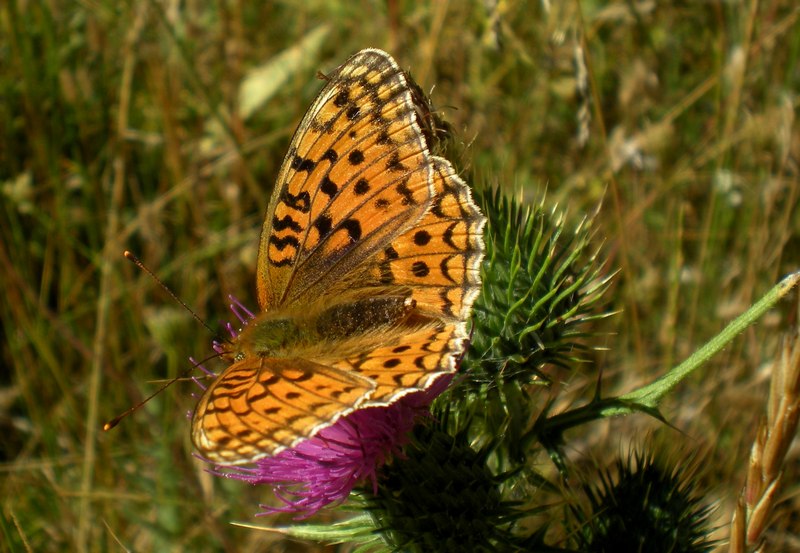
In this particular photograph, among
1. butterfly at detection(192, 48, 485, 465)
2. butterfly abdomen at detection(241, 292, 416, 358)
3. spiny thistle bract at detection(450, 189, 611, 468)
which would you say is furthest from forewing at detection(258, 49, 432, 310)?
spiny thistle bract at detection(450, 189, 611, 468)

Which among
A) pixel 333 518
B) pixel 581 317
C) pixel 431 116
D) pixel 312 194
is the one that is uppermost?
pixel 431 116

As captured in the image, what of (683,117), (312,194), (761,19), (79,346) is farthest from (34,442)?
(761,19)

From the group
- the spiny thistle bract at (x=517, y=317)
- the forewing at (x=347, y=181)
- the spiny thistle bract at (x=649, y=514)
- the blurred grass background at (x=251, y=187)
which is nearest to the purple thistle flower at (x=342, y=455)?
the spiny thistle bract at (x=517, y=317)

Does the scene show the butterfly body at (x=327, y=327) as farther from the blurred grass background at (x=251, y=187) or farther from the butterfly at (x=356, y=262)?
the blurred grass background at (x=251, y=187)

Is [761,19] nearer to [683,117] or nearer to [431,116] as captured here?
[683,117]

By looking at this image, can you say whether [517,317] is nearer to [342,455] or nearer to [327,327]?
[327,327]

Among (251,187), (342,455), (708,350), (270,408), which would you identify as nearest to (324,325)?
(342,455)

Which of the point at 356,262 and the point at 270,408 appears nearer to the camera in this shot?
the point at 270,408
